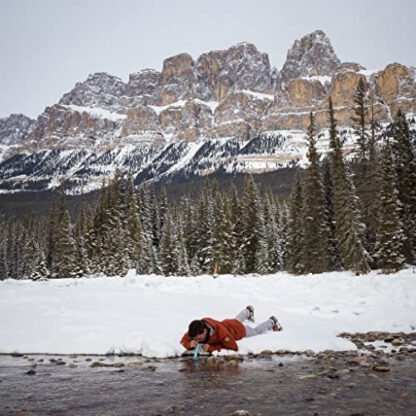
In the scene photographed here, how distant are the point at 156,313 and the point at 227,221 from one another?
35.8m

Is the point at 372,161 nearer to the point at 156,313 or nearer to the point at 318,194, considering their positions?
the point at 318,194

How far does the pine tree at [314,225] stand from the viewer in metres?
33.1

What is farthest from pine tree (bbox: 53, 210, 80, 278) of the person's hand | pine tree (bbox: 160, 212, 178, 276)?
the person's hand

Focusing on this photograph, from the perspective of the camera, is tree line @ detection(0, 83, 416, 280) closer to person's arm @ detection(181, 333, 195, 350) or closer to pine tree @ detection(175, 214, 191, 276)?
pine tree @ detection(175, 214, 191, 276)

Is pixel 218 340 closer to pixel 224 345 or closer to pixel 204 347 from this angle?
pixel 224 345

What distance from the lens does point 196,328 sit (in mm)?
8500

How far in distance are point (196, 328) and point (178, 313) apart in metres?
3.49

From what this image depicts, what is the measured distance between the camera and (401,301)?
14289 mm

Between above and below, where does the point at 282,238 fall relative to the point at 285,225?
below

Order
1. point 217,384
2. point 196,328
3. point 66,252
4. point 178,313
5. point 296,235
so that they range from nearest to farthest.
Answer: point 217,384, point 196,328, point 178,313, point 296,235, point 66,252

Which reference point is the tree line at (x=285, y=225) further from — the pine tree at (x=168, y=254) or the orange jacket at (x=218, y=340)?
the orange jacket at (x=218, y=340)

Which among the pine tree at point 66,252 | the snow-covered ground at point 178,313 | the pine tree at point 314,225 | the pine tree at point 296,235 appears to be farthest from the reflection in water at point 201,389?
the pine tree at point 66,252

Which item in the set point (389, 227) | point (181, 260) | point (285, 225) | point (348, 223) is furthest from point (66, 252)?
point (389, 227)

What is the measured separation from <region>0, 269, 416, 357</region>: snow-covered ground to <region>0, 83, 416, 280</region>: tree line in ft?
32.9
